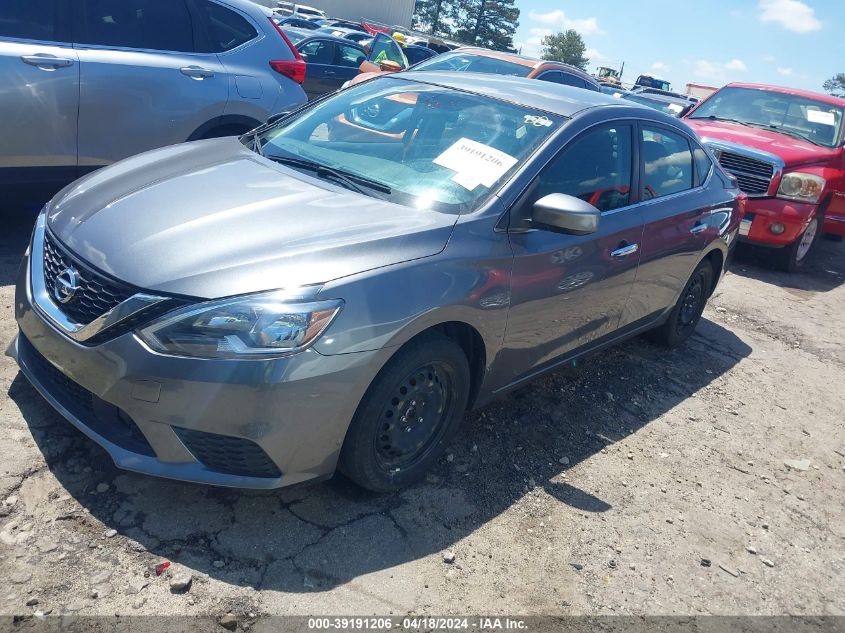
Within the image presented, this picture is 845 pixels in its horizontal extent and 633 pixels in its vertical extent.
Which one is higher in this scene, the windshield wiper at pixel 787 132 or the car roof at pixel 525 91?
the windshield wiper at pixel 787 132

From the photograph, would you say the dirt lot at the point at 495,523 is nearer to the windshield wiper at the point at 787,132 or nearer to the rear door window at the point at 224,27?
the rear door window at the point at 224,27

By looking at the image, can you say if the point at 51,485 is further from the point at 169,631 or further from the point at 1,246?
the point at 1,246

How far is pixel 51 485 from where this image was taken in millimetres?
2770

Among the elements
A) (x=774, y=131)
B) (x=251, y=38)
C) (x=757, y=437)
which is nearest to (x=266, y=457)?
(x=757, y=437)

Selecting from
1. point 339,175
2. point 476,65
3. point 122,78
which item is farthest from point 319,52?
point 339,175

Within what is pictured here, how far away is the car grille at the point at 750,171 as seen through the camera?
313 inches

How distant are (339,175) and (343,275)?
93 centimetres

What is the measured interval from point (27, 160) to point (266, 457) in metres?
3.28

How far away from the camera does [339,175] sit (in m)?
3.38

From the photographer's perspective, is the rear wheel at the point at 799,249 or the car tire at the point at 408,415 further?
the rear wheel at the point at 799,249

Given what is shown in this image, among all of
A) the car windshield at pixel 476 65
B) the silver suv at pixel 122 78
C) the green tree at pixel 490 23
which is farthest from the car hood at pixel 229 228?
the green tree at pixel 490 23

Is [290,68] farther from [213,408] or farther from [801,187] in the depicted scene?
[801,187]

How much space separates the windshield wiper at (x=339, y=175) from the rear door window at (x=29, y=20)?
90.7 inches

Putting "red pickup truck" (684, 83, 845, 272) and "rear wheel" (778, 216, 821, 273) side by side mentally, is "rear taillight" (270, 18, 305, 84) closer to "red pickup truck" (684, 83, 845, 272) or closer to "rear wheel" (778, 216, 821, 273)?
"red pickup truck" (684, 83, 845, 272)
